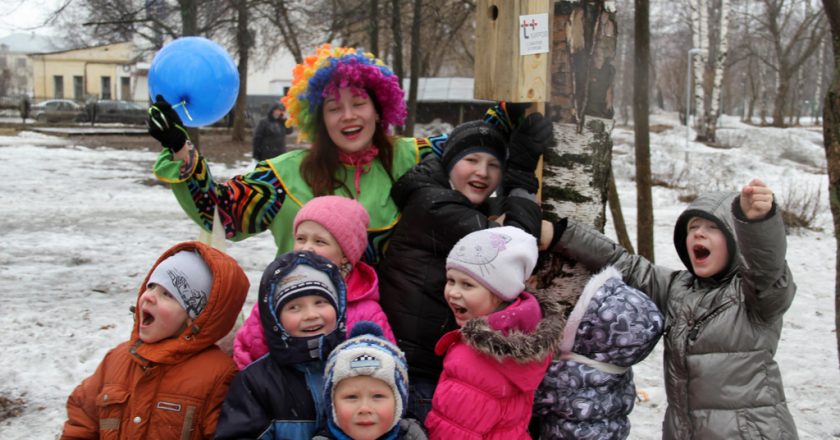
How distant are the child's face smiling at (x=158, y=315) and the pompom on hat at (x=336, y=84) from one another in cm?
90

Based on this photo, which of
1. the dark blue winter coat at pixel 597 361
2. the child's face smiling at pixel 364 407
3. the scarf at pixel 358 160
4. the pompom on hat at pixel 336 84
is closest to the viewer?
the child's face smiling at pixel 364 407

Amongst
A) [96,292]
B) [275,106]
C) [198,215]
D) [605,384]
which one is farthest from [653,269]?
[275,106]

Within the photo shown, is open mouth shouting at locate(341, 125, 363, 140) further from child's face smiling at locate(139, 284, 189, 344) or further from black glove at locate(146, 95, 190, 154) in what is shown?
child's face smiling at locate(139, 284, 189, 344)

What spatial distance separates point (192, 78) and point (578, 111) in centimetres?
152

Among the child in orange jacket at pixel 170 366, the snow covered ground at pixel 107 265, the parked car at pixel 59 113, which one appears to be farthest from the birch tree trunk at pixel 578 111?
the parked car at pixel 59 113

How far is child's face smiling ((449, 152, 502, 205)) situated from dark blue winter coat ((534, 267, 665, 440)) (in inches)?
20.7

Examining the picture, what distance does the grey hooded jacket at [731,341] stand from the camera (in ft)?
7.81

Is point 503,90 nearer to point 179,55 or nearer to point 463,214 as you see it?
point 463,214

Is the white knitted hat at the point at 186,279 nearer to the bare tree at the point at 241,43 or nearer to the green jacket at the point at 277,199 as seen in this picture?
the green jacket at the point at 277,199

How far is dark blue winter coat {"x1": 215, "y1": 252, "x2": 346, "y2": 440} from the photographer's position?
2350mm

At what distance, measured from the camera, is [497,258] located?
2363 mm

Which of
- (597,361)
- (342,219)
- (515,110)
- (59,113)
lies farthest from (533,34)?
(59,113)

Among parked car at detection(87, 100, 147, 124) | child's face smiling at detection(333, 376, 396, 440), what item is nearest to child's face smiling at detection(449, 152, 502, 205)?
child's face smiling at detection(333, 376, 396, 440)

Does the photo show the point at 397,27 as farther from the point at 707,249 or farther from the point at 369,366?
the point at 369,366
